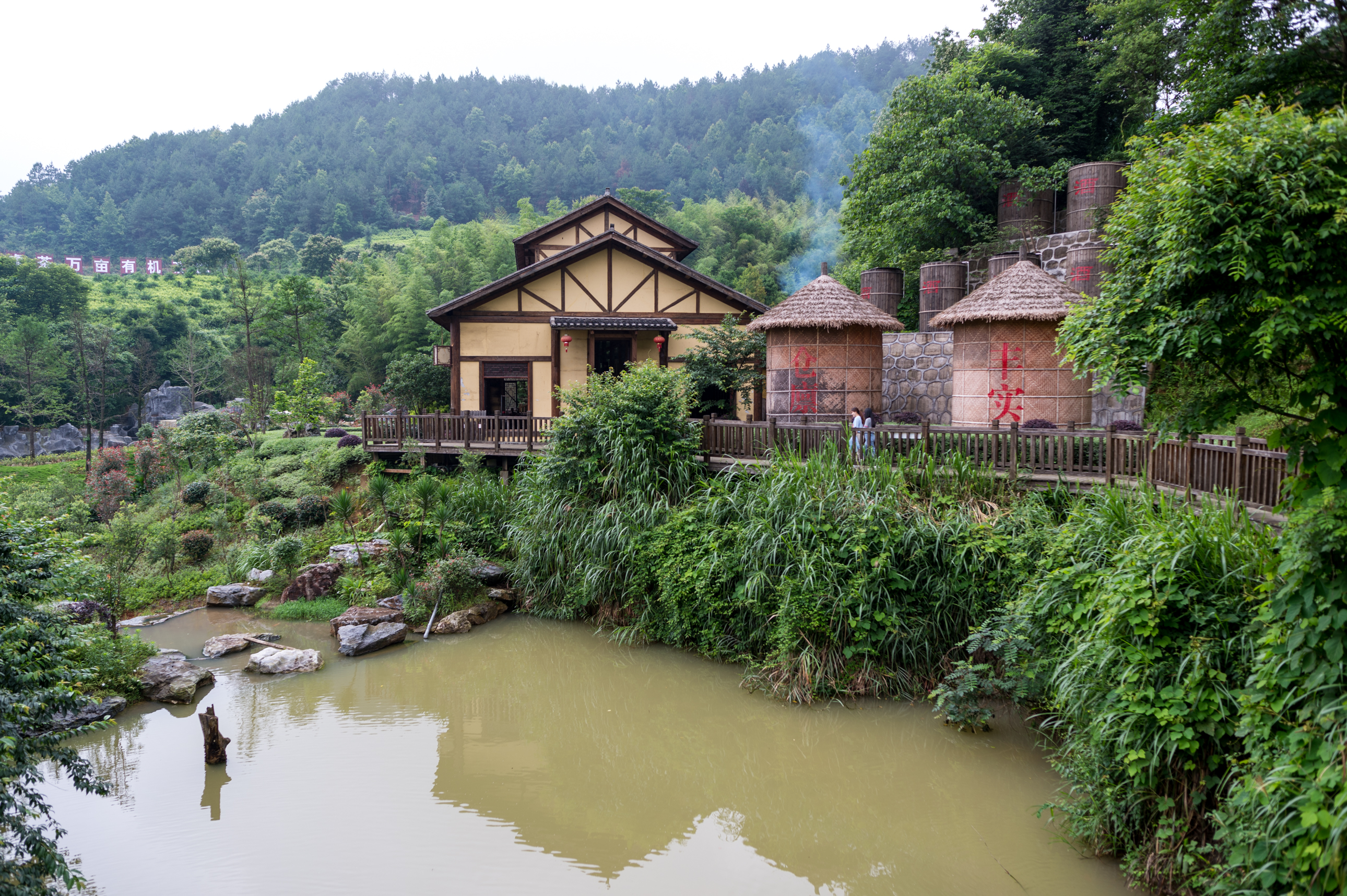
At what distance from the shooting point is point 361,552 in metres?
13.8

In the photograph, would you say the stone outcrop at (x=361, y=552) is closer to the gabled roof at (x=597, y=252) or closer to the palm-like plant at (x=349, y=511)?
the palm-like plant at (x=349, y=511)

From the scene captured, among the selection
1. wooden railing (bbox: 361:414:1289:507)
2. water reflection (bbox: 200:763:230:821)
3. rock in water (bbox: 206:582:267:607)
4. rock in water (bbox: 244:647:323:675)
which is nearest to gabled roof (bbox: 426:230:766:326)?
wooden railing (bbox: 361:414:1289:507)

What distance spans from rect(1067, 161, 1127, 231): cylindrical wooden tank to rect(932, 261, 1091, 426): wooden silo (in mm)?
3937

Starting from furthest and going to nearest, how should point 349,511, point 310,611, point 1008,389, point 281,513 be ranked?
point 281,513 → point 349,511 → point 1008,389 → point 310,611

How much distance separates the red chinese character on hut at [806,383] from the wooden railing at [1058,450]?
2.81m

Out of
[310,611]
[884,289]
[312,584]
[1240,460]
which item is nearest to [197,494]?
[312,584]

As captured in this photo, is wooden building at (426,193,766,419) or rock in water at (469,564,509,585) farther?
wooden building at (426,193,766,419)

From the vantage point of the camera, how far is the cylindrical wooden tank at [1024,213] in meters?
18.7

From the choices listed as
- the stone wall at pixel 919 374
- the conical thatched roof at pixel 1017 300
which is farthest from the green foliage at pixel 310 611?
the conical thatched roof at pixel 1017 300

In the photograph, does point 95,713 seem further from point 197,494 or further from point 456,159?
point 456,159

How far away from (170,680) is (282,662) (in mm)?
1291

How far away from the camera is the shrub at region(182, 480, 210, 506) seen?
17.4 metres

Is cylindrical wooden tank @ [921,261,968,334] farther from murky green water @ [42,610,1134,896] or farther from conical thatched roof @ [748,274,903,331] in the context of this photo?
murky green water @ [42,610,1134,896]

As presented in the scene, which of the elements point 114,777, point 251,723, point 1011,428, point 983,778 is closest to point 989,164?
point 1011,428
